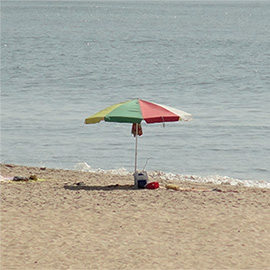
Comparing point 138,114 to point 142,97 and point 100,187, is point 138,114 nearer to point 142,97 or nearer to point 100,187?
point 100,187

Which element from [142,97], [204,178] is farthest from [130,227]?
[142,97]


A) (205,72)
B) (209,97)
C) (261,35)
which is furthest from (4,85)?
(261,35)

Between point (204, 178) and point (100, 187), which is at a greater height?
point (100, 187)

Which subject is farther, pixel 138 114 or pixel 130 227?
pixel 138 114

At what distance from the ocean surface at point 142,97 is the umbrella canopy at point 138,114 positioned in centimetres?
375

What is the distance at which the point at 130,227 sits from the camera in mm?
9938

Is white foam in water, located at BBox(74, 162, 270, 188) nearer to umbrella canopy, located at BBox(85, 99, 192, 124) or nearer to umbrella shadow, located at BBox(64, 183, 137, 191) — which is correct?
umbrella shadow, located at BBox(64, 183, 137, 191)

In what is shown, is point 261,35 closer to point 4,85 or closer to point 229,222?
point 4,85

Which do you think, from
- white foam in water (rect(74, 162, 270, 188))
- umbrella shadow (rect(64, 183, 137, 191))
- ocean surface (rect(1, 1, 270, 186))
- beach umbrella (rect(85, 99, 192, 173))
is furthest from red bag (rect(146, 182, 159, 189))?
ocean surface (rect(1, 1, 270, 186))

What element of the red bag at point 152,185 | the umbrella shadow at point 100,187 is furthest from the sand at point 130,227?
the red bag at point 152,185

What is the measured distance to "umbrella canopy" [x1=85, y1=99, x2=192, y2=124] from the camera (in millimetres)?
12148

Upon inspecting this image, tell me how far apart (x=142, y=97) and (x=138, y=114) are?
65.1 ft

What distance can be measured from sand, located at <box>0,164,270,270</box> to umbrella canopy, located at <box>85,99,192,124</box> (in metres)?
1.18

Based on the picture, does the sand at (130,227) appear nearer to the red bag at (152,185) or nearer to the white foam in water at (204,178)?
the red bag at (152,185)
